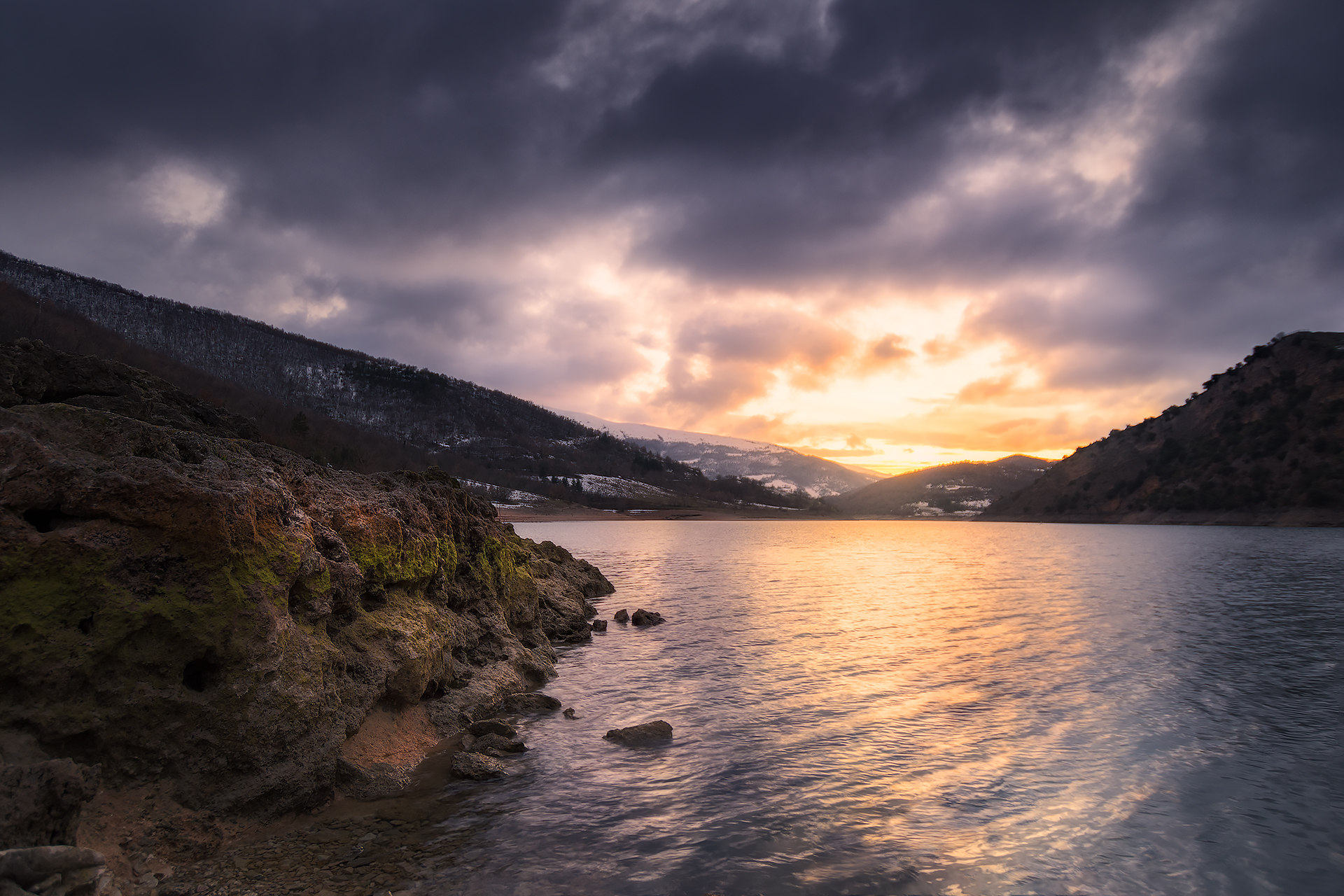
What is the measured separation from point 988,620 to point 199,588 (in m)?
23.9

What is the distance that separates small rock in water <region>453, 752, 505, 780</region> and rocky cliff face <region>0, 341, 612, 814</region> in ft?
4.90

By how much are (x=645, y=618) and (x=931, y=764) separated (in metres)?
13.8

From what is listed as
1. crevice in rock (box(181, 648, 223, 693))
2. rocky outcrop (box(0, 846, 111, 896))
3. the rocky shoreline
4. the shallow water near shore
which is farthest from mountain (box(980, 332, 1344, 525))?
rocky outcrop (box(0, 846, 111, 896))

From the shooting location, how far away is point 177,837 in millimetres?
6297

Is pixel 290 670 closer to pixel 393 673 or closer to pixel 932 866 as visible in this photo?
pixel 393 673

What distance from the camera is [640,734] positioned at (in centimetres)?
1098

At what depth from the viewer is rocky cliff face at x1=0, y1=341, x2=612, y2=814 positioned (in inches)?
247

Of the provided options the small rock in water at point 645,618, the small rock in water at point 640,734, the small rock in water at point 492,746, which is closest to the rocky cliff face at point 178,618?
the small rock in water at point 492,746

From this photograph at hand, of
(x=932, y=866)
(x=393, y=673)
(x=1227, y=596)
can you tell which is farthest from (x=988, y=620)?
(x=393, y=673)

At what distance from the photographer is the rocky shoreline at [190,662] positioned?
6180 mm

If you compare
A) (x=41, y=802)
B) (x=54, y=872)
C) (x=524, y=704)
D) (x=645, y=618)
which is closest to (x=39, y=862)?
(x=54, y=872)

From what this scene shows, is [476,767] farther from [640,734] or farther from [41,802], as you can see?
[41,802]

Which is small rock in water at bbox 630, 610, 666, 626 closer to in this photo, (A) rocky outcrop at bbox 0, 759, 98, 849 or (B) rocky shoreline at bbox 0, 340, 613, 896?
(B) rocky shoreline at bbox 0, 340, 613, 896

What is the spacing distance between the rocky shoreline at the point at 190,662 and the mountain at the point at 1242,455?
124 meters
